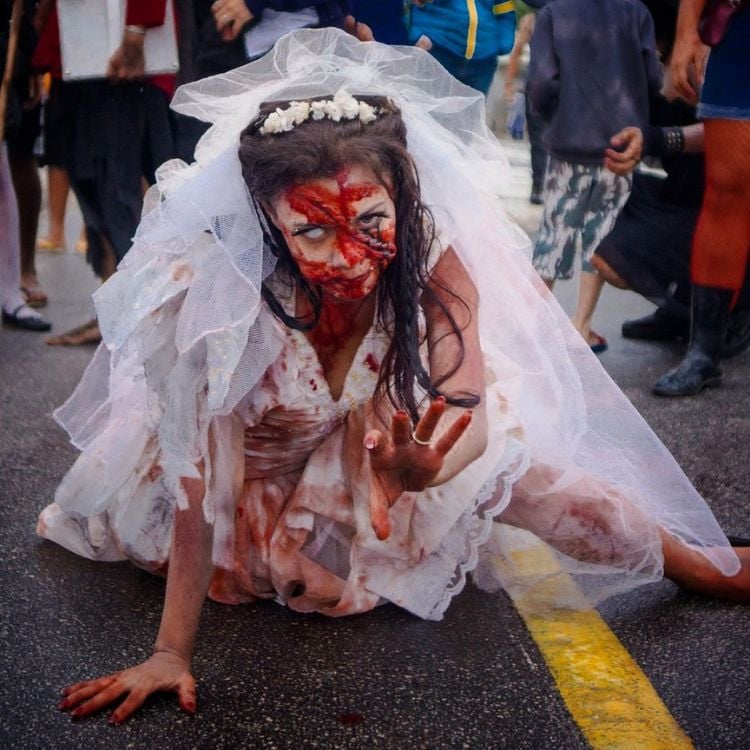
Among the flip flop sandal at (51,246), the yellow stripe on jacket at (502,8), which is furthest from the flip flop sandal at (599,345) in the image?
the flip flop sandal at (51,246)

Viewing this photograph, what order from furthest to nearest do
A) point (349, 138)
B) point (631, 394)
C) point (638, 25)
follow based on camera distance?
1. point (638, 25)
2. point (631, 394)
3. point (349, 138)

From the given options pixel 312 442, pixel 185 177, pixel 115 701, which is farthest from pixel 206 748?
pixel 185 177

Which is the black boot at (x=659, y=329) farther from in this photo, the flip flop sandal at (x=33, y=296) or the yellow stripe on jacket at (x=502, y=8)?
the flip flop sandal at (x=33, y=296)

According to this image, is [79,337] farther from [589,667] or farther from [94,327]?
[589,667]

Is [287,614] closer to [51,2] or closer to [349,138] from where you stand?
[349,138]

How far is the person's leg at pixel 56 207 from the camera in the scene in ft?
19.6

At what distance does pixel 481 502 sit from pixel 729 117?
1.78m

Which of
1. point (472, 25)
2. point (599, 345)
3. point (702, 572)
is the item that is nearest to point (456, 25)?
point (472, 25)

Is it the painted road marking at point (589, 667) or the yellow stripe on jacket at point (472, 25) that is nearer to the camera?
the painted road marking at point (589, 667)

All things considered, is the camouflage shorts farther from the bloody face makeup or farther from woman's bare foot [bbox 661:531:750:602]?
the bloody face makeup

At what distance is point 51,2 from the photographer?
13.9 feet

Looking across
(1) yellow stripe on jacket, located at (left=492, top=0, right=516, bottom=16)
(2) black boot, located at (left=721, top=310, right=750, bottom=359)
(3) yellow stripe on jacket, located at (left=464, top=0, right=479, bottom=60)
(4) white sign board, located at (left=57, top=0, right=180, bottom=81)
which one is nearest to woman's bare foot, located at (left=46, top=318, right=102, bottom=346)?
(4) white sign board, located at (left=57, top=0, right=180, bottom=81)

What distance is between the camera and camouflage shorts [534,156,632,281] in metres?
4.27

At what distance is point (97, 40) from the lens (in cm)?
395
